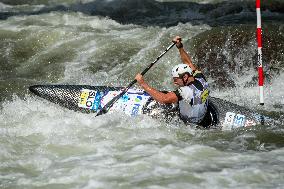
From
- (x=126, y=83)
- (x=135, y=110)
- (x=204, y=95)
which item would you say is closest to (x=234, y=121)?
(x=204, y=95)

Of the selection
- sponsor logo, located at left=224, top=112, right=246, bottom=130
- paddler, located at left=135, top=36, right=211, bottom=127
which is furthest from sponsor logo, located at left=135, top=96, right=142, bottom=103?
sponsor logo, located at left=224, top=112, right=246, bottom=130

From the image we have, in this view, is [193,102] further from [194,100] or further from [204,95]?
[204,95]

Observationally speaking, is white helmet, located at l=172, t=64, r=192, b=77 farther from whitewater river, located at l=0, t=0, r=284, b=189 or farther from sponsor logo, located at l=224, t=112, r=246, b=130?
sponsor logo, located at l=224, t=112, r=246, b=130

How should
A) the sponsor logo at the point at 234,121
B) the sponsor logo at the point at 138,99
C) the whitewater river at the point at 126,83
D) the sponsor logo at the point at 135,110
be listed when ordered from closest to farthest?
the whitewater river at the point at 126,83 < the sponsor logo at the point at 234,121 < the sponsor logo at the point at 135,110 < the sponsor logo at the point at 138,99

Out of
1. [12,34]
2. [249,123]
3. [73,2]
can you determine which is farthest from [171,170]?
[73,2]

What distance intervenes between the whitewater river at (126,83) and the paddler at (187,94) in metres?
0.23

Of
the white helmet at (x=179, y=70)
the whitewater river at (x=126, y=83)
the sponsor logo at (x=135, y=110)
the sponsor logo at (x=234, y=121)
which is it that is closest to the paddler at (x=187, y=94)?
the white helmet at (x=179, y=70)

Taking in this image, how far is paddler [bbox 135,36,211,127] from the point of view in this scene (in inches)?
297

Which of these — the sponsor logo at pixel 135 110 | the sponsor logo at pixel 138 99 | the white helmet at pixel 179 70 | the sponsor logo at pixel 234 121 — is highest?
the white helmet at pixel 179 70

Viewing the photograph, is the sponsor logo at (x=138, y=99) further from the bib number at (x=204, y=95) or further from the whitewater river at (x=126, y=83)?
the bib number at (x=204, y=95)

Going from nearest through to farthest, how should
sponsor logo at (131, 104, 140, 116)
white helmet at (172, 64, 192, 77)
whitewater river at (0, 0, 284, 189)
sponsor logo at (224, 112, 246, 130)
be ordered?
whitewater river at (0, 0, 284, 189) → white helmet at (172, 64, 192, 77) → sponsor logo at (224, 112, 246, 130) → sponsor logo at (131, 104, 140, 116)

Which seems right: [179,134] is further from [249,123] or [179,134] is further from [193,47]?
[193,47]

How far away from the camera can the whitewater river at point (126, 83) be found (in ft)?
20.6

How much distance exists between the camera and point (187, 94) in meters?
7.55
